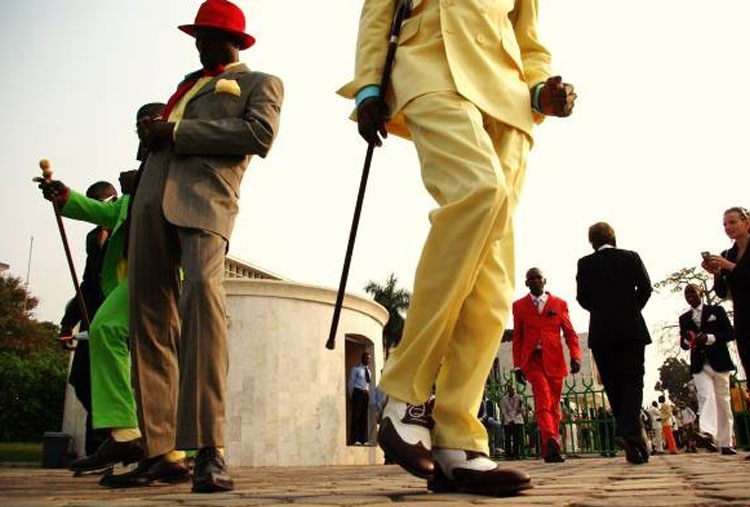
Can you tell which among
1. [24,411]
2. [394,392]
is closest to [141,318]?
[394,392]

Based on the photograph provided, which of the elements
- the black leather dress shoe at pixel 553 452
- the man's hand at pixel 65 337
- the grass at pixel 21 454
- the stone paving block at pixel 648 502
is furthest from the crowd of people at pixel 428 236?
the grass at pixel 21 454

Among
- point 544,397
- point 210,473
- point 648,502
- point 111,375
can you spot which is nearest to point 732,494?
point 648,502

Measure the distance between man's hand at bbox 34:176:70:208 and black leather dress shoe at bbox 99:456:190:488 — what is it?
5.87 ft

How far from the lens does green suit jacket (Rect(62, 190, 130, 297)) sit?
4340 millimetres

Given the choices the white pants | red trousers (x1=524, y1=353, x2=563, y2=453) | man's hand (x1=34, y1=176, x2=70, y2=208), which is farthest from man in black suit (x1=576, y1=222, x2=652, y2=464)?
man's hand (x1=34, y1=176, x2=70, y2=208)

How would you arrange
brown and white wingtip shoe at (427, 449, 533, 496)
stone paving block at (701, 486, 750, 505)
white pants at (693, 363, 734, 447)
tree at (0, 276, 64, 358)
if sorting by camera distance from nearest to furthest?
stone paving block at (701, 486, 750, 505) → brown and white wingtip shoe at (427, 449, 533, 496) → white pants at (693, 363, 734, 447) → tree at (0, 276, 64, 358)

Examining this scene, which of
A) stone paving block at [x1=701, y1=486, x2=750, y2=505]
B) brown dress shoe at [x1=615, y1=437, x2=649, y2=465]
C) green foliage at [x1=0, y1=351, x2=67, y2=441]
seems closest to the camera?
stone paving block at [x1=701, y1=486, x2=750, y2=505]

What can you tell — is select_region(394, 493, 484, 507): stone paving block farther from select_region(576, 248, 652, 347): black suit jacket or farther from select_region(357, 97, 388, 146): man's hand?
select_region(576, 248, 652, 347): black suit jacket

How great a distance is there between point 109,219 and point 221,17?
1.73 meters

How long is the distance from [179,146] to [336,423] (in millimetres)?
12858

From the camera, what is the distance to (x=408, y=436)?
2484 millimetres

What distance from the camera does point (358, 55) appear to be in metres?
3.14

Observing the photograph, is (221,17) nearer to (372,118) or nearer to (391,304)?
(372,118)

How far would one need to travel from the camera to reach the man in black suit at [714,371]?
805cm
